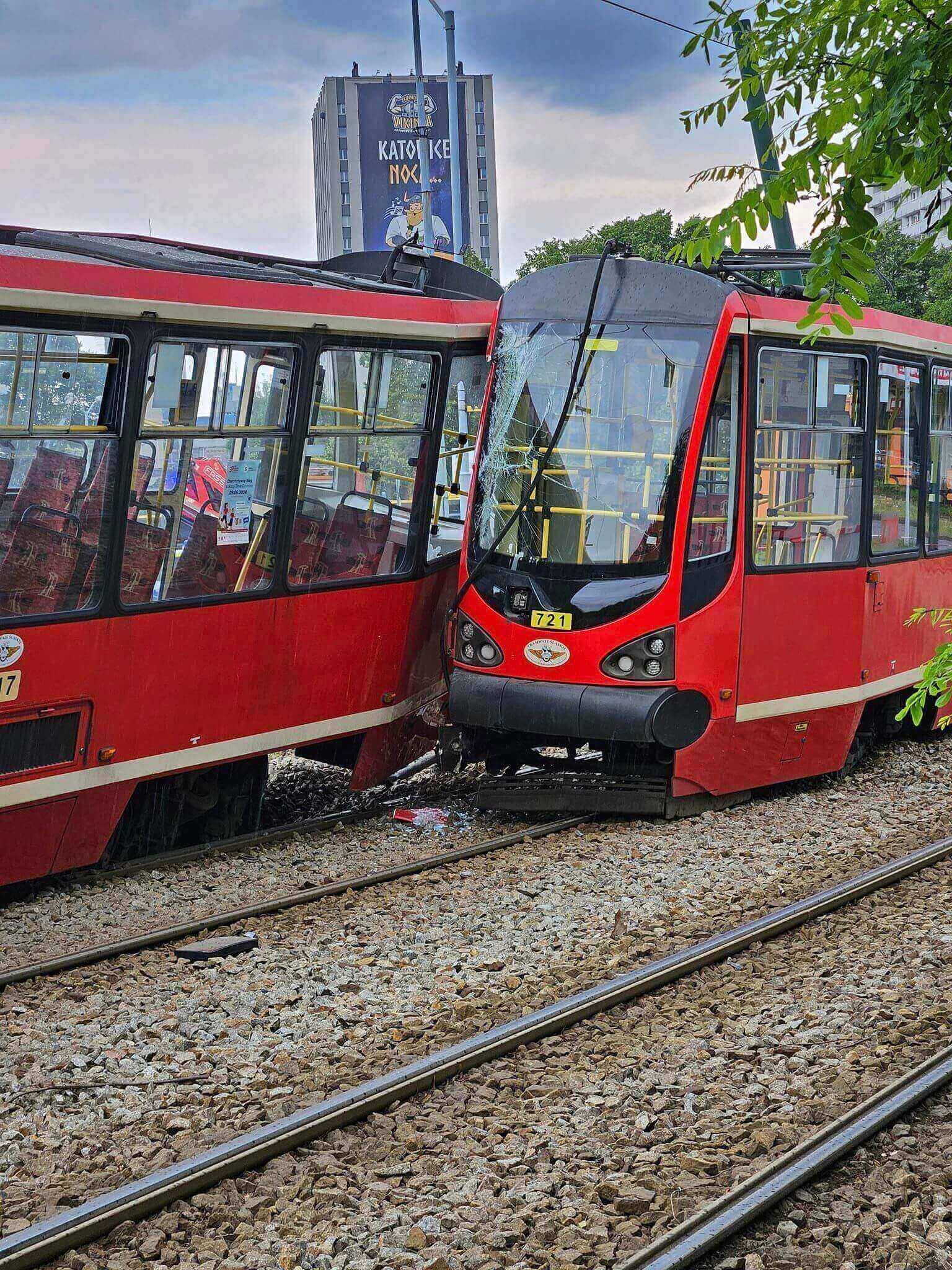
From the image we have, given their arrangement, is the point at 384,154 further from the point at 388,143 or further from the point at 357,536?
the point at 357,536

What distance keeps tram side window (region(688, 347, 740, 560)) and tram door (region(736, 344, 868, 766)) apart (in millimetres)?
161

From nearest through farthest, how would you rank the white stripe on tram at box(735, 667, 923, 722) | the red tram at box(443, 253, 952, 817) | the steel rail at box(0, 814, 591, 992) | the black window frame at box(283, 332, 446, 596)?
1. the steel rail at box(0, 814, 591, 992)
2. the black window frame at box(283, 332, 446, 596)
3. the red tram at box(443, 253, 952, 817)
4. the white stripe on tram at box(735, 667, 923, 722)

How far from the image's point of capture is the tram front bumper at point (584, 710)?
350 inches

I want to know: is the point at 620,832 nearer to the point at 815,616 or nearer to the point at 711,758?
the point at 711,758

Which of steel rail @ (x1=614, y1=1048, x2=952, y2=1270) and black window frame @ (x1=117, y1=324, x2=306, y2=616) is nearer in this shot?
steel rail @ (x1=614, y1=1048, x2=952, y2=1270)

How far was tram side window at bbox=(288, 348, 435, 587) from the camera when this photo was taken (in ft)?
28.4

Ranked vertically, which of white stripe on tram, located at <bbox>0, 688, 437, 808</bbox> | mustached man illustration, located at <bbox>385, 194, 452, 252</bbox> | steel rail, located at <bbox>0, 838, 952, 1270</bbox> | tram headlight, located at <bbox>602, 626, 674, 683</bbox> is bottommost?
steel rail, located at <bbox>0, 838, 952, 1270</bbox>

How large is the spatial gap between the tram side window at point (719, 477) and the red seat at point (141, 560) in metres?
3.23

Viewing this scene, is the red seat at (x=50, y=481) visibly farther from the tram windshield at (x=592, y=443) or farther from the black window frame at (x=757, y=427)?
the black window frame at (x=757, y=427)

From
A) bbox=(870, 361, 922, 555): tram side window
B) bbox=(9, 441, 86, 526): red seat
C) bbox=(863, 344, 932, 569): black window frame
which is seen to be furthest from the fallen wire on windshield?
bbox=(9, 441, 86, 526): red seat

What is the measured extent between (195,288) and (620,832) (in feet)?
13.6

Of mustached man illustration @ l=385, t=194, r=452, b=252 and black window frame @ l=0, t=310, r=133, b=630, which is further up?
mustached man illustration @ l=385, t=194, r=452, b=252

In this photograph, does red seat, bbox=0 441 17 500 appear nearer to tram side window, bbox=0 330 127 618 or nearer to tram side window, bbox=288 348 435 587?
tram side window, bbox=0 330 127 618

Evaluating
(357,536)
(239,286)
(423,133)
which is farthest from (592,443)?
(423,133)
